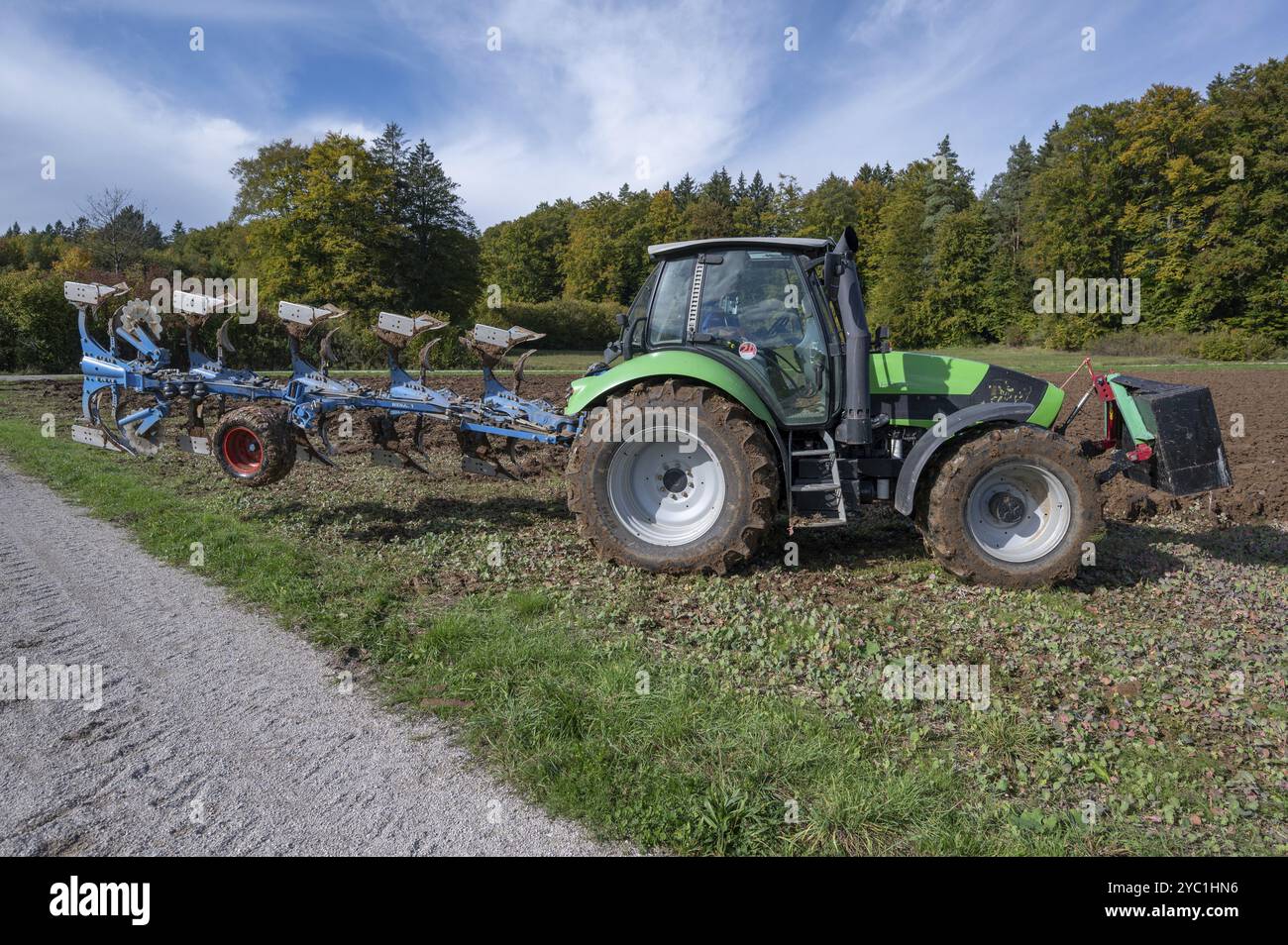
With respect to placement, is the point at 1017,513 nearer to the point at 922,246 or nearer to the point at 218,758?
the point at 218,758

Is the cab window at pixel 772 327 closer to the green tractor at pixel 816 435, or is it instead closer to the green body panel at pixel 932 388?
the green tractor at pixel 816 435

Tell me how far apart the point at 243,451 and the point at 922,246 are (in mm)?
51536

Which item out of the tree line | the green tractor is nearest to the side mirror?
the green tractor

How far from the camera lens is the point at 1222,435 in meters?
9.88


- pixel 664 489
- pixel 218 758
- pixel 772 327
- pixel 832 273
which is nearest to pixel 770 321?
pixel 772 327

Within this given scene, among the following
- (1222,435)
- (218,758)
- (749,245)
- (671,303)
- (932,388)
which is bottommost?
(218,758)

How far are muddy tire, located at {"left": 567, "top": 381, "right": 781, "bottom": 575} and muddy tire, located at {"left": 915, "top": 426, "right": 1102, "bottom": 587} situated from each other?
3.93 ft

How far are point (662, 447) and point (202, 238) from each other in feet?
232

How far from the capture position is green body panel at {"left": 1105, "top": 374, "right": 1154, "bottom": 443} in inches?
216

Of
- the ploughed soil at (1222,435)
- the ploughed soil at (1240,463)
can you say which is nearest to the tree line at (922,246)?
the ploughed soil at (1222,435)

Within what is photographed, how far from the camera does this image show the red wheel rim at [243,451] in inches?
244

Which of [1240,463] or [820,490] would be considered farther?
[1240,463]
